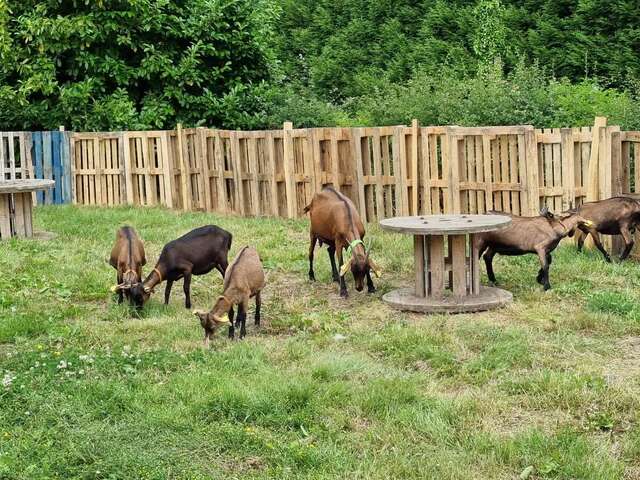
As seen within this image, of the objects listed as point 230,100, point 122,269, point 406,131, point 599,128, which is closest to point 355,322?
point 122,269

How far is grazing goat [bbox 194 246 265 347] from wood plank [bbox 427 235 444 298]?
6.65ft

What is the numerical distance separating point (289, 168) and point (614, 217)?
6.58 m

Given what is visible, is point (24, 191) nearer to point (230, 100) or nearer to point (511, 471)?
point (230, 100)

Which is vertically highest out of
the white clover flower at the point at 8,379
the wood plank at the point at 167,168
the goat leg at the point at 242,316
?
the wood plank at the point at 167,168

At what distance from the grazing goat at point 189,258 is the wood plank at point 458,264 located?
102 inches

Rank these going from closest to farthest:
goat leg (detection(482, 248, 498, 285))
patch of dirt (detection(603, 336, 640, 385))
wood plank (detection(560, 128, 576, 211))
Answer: patch of dirt (detection(603, 336, 640, 385)) < goat leg (detection(482, 248, 498, 285)) < wood plank (detection(560, 128, 576, 211))

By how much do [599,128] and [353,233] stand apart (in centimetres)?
403

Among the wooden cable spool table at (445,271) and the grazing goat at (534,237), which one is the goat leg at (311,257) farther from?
the grazing goat at (534,237)

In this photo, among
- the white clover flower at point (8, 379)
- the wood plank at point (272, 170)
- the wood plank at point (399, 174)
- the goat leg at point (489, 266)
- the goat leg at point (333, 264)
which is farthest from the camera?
the wood plank at point (272, 170)

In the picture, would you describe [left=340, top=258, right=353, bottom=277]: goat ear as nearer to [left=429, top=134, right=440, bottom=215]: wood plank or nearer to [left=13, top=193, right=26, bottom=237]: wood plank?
[left=429, top=134, right=440, bottom=215]: wood plank

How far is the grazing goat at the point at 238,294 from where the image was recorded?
9.50 metres

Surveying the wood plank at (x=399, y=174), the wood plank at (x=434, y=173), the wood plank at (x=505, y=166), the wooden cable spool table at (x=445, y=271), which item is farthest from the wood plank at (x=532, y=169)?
the wooden cable spool table at (x=445, y=271)

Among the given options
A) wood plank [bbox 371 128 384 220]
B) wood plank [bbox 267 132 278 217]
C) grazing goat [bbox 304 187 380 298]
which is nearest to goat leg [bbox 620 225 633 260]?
grazing goat [bbox 304 187 380 298]

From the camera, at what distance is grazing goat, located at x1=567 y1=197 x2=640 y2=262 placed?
41.7 ft
